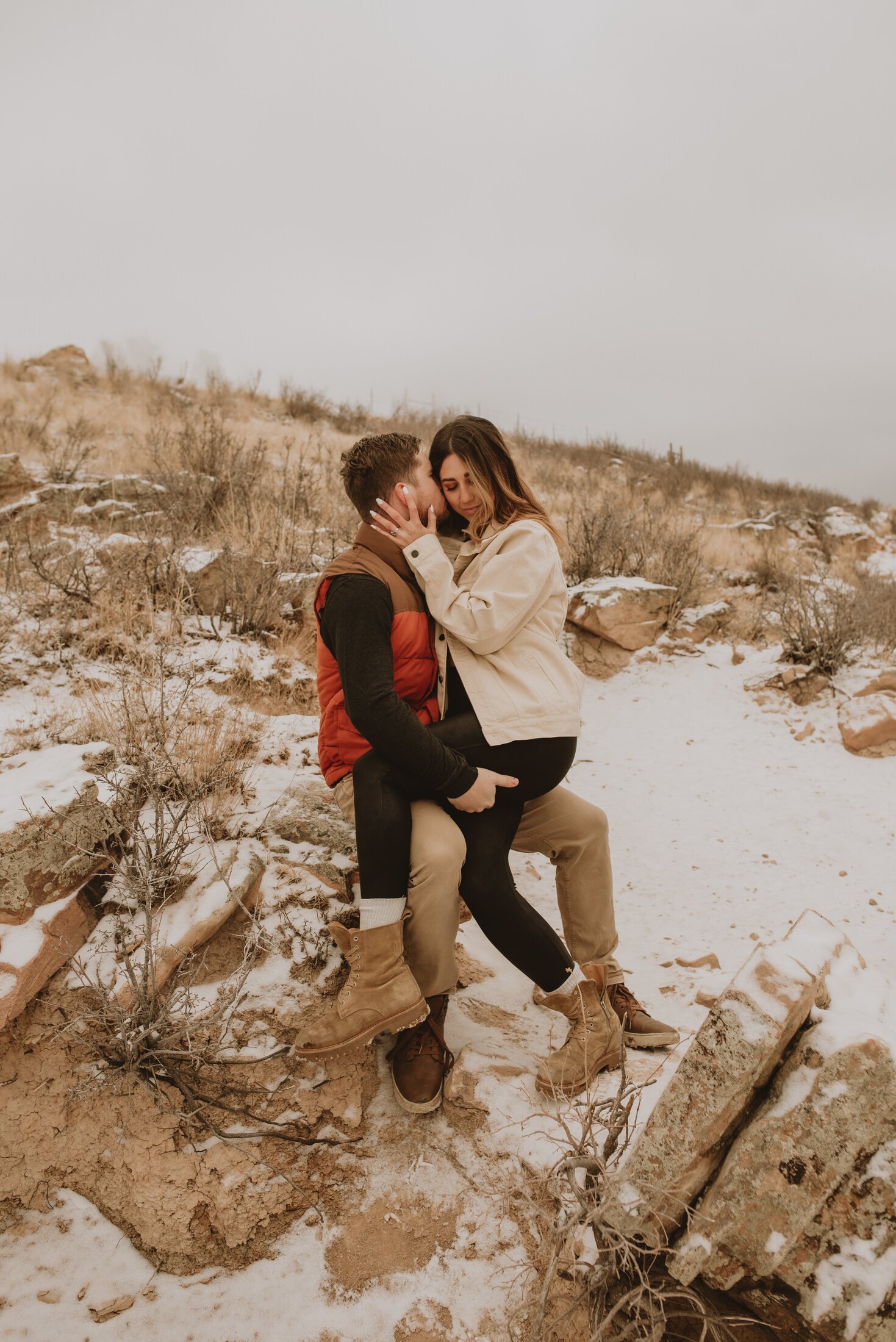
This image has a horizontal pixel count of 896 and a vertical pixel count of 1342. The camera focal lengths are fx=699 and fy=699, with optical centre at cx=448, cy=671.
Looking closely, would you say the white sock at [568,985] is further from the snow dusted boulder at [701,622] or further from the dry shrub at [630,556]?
the dry shrub at [630,556]

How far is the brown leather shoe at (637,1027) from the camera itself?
2074mm

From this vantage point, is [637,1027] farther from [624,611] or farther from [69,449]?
[69,449]

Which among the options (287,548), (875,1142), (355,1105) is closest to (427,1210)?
(355,1105)

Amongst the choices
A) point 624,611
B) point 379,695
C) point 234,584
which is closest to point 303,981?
point 379,695

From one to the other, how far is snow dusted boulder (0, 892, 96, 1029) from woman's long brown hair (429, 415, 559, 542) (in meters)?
1.65

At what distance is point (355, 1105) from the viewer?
1850 mm

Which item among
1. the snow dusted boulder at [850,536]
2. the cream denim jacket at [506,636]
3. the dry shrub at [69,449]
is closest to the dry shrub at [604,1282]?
the cream denim jacket at [506,636]

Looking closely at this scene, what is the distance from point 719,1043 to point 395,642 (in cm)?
124

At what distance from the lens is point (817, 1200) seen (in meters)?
1.21

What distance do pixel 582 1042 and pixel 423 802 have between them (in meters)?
0.77

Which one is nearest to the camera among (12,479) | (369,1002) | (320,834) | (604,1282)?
(604,1282)

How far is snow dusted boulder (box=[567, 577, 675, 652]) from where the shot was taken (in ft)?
17.3

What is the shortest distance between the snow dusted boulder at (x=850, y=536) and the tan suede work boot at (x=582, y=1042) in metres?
10.4

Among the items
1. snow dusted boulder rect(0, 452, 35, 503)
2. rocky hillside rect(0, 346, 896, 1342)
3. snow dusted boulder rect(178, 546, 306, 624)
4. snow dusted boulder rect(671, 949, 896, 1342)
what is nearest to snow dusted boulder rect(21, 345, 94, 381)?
snow dusted boulder rect(0, 452, 35, 503)
